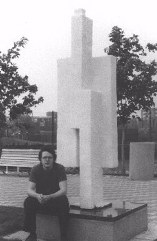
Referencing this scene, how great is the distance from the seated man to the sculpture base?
0.60 feet

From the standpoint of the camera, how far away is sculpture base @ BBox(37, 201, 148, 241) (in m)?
6.03

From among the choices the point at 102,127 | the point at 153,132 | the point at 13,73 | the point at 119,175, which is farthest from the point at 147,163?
the point at 102,127

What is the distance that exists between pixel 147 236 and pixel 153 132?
1165cm

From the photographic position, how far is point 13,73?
9336 mm

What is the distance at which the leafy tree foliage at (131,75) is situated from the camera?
14.5 metres

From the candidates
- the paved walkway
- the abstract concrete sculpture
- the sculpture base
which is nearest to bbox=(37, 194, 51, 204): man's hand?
the sculpture base

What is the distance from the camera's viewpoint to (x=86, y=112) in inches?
256

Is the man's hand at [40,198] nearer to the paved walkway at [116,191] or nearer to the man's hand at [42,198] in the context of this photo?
the man's hand at [42,198]

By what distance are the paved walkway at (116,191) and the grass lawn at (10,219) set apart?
0.99m

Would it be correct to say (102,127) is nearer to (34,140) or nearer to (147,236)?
(147,236)

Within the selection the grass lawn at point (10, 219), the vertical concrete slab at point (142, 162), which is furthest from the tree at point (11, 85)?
the vertical concrete slab at point (142, 162)

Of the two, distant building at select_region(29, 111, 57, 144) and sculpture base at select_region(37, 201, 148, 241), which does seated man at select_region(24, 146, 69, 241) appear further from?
distant building at select_region(29, 111, 57, 144)

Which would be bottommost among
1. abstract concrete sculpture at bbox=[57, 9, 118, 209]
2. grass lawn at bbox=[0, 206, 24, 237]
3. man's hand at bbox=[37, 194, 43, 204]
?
grass lawn at bbox=[0, 206, 24, 237]

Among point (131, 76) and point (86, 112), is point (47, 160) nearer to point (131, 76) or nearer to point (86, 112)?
point (86, 112)
